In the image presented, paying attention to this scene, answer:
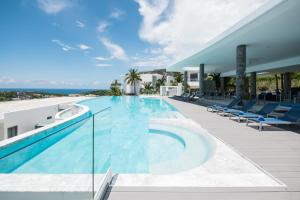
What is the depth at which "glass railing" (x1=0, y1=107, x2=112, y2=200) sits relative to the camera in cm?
183

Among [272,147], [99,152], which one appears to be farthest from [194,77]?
[99,152]

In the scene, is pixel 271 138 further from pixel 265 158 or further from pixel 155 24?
pixel 155 24

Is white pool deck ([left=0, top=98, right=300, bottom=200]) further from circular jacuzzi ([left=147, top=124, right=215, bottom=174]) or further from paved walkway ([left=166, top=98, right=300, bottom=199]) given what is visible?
circular jacuzzi ([left=147, top=124, right=215, bottom=174])

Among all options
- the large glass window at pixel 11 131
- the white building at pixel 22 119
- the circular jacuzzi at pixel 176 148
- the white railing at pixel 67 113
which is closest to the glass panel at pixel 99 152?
the circular jacuzzi at pixel 176 148

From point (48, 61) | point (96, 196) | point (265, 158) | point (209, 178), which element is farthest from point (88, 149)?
point (48, 61)

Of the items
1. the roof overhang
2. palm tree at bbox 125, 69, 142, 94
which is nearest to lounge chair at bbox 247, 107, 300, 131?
the roof overhang

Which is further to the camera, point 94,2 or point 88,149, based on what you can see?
point 94,2

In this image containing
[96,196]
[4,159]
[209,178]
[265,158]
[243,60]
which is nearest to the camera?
[4,159]

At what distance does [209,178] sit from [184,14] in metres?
14.7

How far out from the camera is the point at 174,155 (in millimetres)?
6543

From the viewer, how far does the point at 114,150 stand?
6727 mm

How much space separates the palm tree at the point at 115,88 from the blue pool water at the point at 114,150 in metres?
25.5

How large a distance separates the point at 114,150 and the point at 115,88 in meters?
29.8

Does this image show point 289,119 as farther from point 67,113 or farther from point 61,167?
point 67,113
